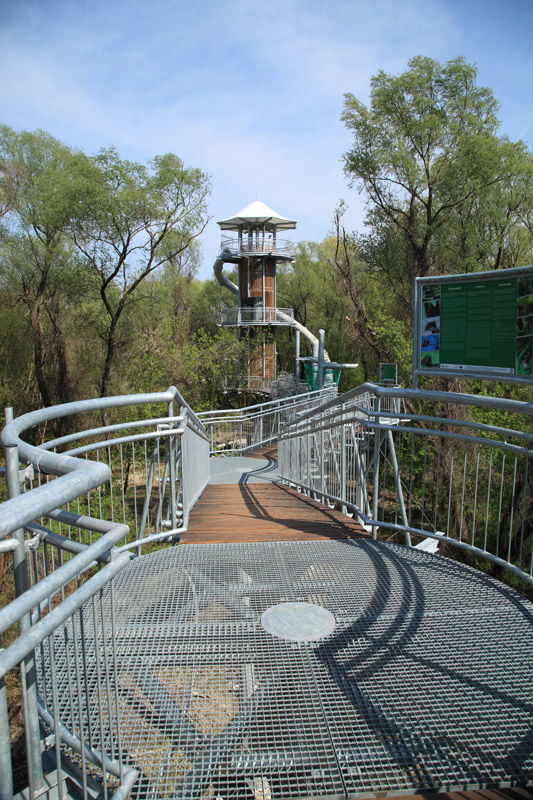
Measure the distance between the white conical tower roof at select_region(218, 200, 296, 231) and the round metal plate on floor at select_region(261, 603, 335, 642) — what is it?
112 feet

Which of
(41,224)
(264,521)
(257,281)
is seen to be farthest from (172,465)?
(257,281)

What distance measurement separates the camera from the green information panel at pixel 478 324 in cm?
458

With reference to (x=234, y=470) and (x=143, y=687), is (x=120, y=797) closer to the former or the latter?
(x=143, y=687)

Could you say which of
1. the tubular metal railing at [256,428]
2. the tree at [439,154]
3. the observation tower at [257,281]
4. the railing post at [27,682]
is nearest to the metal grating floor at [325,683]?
the railing post at [27,682]

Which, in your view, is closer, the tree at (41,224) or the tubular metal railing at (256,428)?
the tubular metal railing at (256,428)

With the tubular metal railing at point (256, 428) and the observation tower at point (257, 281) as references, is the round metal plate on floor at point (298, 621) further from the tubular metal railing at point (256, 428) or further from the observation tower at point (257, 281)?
the observation tower at point (257, 281)

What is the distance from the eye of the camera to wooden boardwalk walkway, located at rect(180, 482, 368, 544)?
16.5 ft

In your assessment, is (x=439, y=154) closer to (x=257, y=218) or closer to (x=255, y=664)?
(x=257, y=218)

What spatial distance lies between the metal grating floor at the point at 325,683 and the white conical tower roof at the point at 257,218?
33.8 meters

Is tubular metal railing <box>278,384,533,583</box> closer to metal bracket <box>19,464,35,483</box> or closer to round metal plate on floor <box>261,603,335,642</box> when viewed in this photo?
round metal plate on floor <box>261,603,335,642</box>

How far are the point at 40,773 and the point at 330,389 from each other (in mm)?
19681

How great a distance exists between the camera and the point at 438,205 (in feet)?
78.6

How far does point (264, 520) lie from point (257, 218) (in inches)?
1269

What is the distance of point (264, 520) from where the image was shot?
19.1 feet
